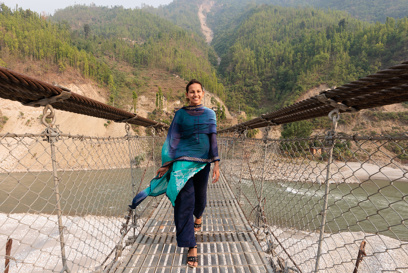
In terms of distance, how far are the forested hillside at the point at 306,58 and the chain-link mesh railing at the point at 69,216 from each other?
36.5 m

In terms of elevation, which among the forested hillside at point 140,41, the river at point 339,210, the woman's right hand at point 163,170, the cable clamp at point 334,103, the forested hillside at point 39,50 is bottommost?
the river at point 339,210

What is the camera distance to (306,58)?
43969 mm

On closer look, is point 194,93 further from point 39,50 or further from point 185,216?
point 39,50

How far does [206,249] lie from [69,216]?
4164 millimetres

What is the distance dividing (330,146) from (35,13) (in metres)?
61.6

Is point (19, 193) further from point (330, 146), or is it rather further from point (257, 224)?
point (330, 146)

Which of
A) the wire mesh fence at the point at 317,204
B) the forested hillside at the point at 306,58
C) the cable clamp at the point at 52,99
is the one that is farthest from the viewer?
the forested hillside at the point at 306,58

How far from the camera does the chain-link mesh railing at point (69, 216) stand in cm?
115

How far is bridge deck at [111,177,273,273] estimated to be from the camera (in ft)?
4.99

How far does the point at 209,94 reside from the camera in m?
37.7

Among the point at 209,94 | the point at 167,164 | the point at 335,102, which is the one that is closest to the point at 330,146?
the point at 335,102

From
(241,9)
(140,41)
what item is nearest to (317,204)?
(140,41)

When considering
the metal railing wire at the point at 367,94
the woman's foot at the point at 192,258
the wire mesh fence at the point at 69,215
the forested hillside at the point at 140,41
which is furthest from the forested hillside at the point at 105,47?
the metal railing wire at the point at 367,94

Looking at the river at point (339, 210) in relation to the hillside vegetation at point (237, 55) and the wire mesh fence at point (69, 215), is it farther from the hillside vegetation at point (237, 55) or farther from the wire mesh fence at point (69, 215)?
the hillside vegetation at point (237, 55)
